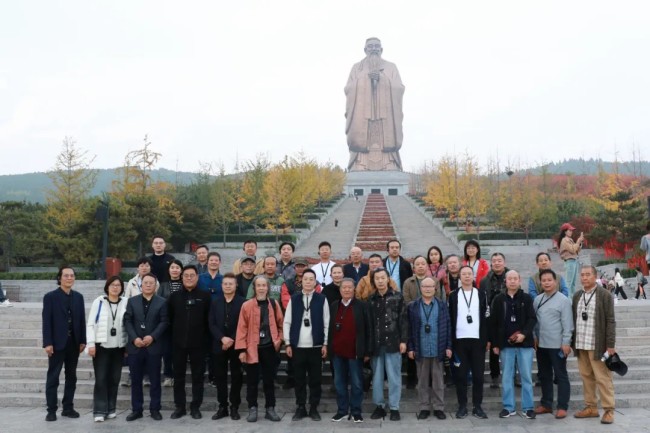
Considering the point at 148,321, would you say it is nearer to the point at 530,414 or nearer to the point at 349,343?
the point at 349,343

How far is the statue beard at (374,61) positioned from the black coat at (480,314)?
4324 centimetres

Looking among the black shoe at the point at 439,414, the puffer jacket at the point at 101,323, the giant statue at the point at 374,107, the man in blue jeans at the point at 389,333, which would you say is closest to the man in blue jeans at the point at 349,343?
the man in blue jeans at the point at 389,333

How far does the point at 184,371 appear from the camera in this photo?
20.7 ft

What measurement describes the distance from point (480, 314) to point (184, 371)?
3173mm

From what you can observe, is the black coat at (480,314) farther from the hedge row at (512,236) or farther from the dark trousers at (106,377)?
the hedge row at (512,236)

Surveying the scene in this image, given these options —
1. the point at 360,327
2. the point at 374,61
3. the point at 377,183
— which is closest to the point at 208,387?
the point at 360,327

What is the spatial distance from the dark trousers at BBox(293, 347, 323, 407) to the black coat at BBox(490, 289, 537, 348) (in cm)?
184

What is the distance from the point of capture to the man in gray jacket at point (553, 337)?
6.03m

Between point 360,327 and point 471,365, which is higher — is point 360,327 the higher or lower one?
the higher one

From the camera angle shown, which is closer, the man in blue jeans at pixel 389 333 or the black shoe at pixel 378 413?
the man in blue jeans at pixel 389 333

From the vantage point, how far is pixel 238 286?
268 inches

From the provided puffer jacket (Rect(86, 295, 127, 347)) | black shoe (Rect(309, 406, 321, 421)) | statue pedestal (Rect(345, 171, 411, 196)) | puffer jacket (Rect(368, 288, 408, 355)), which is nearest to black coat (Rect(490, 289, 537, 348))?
puffer jacket (Rect(368, 288, 408, 355))

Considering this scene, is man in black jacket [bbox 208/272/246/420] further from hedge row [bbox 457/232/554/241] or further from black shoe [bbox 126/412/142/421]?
hedge row [bbox 457/232/554/241]

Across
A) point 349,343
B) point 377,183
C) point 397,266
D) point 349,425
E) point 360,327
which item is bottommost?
point 349,425
